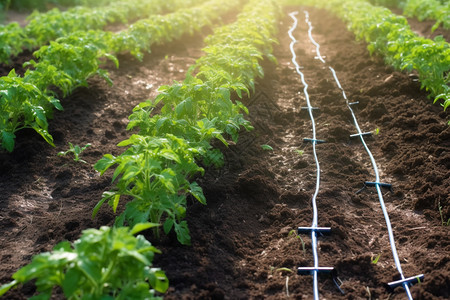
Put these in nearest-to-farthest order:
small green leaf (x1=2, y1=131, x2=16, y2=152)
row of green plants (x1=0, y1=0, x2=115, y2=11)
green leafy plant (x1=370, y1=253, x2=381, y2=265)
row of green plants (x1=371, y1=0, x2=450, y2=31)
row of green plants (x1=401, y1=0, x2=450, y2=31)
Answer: green leafy plant (x1=370, y1=253, x2=381, y2=265) → small green leaf (x1=2, y1=131, x2=16, y2=152) → row of green plants (x1=371, y1=0, x2=450, y2=31) → row of green plants (x1=401, y1=0, x2=450, y2=31) → row of green plants (x1=0, y1=0, x2=115, y2=11)

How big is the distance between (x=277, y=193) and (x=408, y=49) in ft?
11.1

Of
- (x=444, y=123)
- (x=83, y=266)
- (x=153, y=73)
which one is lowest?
(x=153, y=73)

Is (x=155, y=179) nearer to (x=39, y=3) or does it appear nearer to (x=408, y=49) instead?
(x=408, y=49)

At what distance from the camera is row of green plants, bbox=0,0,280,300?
2.40 metres

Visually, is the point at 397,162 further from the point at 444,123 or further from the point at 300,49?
the point at 300,49

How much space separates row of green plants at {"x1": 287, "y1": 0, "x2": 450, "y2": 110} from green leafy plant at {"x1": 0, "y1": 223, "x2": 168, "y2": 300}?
3.86 metres

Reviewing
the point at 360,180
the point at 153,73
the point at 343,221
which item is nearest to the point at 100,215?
the point at 343,221

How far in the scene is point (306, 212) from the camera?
425cm

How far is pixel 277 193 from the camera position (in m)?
4.60

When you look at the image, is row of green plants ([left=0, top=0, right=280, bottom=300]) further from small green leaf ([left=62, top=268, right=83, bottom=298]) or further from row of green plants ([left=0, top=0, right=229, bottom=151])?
row of green plants ([left=0, top=0, right=229, bottom=151])

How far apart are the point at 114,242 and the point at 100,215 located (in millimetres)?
1743

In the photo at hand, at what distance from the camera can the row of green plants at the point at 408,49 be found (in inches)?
237

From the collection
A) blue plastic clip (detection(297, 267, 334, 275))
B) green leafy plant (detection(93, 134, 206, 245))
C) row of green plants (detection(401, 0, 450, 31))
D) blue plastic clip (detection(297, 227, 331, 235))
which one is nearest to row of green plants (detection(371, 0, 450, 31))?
row of green plants (detection(401, 0, 450, 31))

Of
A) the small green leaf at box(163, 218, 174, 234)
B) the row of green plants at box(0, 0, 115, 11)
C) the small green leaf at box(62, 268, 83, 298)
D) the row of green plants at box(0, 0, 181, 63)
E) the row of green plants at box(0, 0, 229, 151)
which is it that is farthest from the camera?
the row of green plants at box(0, 0, 115, 11)
